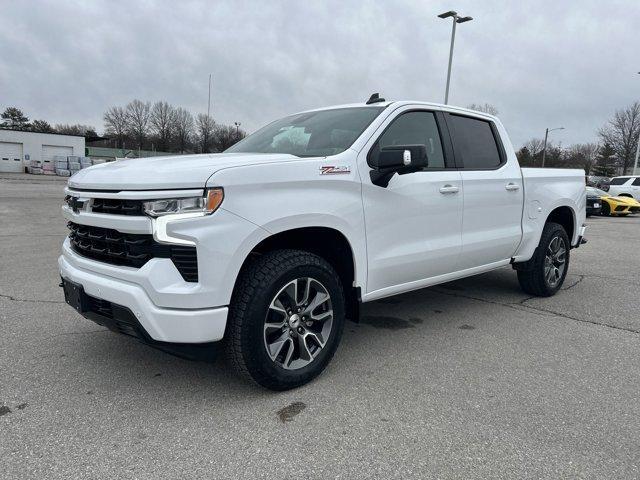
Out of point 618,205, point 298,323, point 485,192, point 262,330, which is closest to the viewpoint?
point 262,330

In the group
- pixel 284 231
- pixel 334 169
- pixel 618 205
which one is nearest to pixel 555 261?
pixel 334 169

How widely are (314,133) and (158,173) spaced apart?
149 cm

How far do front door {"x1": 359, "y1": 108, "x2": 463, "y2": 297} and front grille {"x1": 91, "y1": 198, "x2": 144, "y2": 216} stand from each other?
145cm

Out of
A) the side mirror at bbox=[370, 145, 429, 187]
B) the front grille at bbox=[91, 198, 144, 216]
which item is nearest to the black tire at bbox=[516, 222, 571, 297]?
the side mirror at bbox=[370, 145, 429, 187]

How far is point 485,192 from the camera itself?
432 cm

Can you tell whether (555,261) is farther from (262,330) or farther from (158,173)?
(158,173)

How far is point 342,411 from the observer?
2852 millimetres

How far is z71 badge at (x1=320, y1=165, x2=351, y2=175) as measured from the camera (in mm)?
3072

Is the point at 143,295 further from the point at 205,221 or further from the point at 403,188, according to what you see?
the point at 403,188

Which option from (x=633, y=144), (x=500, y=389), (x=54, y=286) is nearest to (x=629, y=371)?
(x=500, y=389)

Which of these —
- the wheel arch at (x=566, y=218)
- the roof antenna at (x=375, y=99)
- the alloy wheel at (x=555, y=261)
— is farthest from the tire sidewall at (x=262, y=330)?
the wheel arch at (x=566, y=218)

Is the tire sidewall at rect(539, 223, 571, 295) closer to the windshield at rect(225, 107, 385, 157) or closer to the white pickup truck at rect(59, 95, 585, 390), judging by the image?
the white pickup truck at rect(59, 95, 585, 390)

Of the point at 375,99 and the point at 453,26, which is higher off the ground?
the point at 453,26

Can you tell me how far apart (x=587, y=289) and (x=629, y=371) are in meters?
2.74
